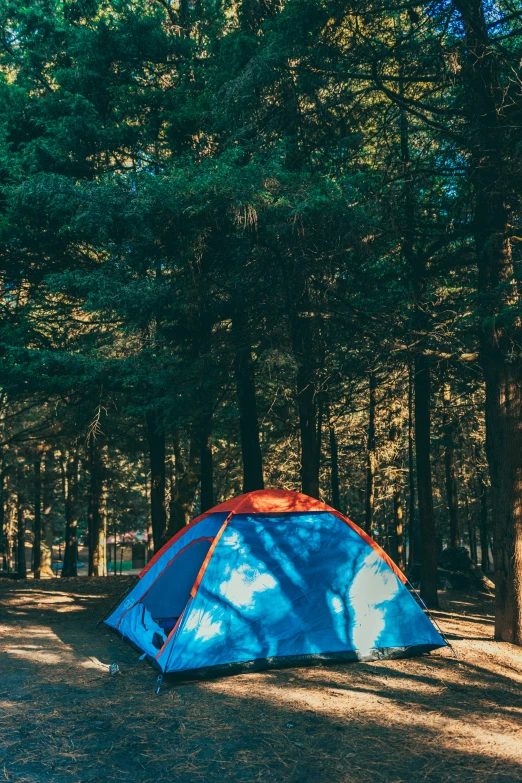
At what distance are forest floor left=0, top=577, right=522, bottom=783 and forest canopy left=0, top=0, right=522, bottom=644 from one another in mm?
2710

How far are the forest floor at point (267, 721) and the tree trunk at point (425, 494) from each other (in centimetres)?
333

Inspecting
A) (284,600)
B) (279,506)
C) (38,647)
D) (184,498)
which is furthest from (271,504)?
(184,498)

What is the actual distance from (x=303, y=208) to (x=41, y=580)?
13762 mm

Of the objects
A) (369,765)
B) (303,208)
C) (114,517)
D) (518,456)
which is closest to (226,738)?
(369,765)

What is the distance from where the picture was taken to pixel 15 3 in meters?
13.6

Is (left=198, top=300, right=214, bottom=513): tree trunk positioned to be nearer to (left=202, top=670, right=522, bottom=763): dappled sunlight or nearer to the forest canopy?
the forest canopy

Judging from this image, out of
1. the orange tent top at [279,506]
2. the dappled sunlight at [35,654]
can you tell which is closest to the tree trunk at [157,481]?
the dappled sunlight at [35,654]

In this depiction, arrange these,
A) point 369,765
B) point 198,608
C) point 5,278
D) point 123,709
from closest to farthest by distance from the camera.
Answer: point 369,765 < point 123,709 < point 198,608 < point 5,278

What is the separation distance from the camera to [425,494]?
40.1 ft

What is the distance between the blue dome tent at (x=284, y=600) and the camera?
24.4 feet

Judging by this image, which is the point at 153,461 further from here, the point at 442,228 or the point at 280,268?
the point at 442,228

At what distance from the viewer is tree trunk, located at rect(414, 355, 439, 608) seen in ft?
40.0

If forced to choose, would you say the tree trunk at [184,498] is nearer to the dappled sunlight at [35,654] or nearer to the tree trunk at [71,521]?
the tree trunk at [71,521]

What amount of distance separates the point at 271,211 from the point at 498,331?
3.47 meters
